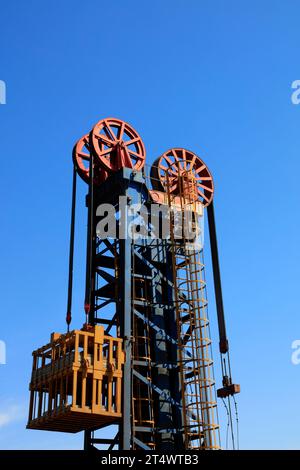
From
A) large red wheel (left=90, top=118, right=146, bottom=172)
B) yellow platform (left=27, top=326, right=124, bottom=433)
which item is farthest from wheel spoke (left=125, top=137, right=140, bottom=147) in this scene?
yellow platform (left=27, top=326, right=124, bottom=433)

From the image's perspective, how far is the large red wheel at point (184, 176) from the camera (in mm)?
40469

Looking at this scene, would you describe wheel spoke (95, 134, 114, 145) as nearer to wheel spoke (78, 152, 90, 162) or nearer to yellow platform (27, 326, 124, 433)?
wheel spoke (78, 152, 90, 162)

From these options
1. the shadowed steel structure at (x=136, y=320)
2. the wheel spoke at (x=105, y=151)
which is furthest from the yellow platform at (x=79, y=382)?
the wheel spoke at (x=105, y=151)

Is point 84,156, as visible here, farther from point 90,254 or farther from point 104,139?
point 90,254

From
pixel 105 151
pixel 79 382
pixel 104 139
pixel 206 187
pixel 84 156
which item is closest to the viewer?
pixel 79 382

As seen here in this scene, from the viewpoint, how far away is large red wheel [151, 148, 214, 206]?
133 feet

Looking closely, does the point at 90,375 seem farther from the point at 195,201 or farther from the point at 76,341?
the point at 195,201

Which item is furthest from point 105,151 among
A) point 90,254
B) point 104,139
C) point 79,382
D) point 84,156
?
point 79,382

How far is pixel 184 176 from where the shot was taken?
40688 millimetres

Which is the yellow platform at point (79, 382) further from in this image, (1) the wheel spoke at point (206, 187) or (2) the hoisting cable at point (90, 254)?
(1) the wheel spoke at point (206, 187)

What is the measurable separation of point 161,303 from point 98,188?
7740mm

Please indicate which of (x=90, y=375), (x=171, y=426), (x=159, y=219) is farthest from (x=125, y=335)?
(x=159, y=219)

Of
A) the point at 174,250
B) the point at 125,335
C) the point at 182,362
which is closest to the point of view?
the point at 125,335

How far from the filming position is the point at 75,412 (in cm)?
2916
